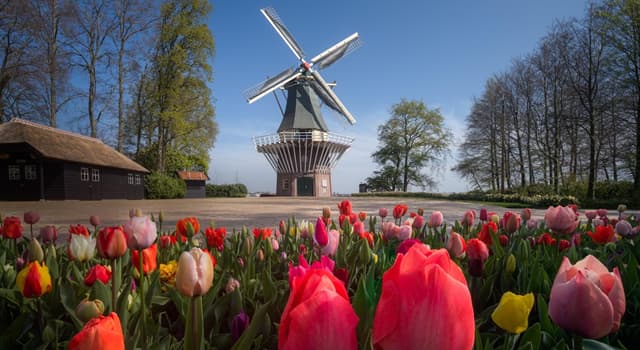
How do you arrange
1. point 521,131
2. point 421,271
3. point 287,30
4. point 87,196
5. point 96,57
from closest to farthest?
point 421,271, point 87,196, point 96,57, point 521,131, point 287,30

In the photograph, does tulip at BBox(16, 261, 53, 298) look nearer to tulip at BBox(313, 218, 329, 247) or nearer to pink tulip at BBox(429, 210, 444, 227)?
tulip at BBox(313, 218, 329, 247)

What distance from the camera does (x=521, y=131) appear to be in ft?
83.1

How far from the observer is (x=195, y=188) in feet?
96.8

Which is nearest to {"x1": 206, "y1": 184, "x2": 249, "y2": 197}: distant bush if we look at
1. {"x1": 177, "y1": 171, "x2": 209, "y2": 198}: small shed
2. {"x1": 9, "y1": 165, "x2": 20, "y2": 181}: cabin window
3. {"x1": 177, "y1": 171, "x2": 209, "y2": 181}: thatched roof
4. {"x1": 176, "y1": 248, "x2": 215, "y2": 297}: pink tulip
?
{"x1": 177, "y1": 171, "x2": 209, "y2": 198}: small shed

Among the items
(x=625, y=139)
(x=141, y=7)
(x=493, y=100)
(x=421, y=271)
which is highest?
(x=141, y=7)

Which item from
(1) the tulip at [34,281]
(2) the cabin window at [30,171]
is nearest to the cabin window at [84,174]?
(2) the cabin window at [30,171]

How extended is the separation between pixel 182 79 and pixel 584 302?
25.6m

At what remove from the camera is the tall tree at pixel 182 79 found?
2339cm

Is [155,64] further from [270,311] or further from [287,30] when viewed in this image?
[270,311]

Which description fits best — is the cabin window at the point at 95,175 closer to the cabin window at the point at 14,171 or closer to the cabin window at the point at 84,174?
the cabin window at the point at 84,174

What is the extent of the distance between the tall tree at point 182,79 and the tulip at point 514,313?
24416 mm

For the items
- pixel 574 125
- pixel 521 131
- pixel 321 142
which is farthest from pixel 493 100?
pixel 321 142

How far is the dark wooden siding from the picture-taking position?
94.4 feet

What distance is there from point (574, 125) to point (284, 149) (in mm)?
20237
